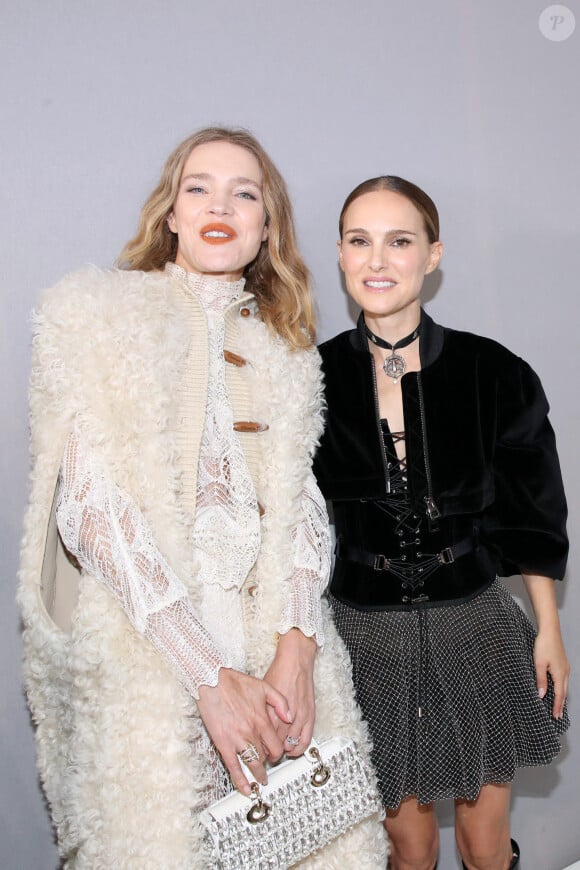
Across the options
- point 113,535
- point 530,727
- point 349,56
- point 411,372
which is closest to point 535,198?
point 349,56

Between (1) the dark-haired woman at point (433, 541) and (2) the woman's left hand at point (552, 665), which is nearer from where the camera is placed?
(1) the dark-haired woman at point (433, 541)

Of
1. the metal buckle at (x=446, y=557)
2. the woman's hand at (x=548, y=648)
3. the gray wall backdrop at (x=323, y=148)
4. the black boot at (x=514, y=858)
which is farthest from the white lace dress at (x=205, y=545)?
the black boot at (x=514, y=858)

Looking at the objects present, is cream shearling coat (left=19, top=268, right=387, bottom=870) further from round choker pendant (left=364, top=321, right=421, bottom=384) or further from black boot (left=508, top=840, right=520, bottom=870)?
black boot (left=508, top=840, right=520, bottom=870)

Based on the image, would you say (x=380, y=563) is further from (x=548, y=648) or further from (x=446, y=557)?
(x=548, y=648)

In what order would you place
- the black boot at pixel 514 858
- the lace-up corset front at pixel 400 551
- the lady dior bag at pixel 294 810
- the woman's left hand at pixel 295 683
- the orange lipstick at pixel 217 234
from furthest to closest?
the black boot at pixel 514 858
the lace-up corset front at pixel 400 551
the orange lipstick at pixel 217 234
the woman's left hand at pixel 295 683
the lady dior bag at pixel 294 810

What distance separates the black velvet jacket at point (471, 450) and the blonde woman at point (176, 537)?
0.41 feet

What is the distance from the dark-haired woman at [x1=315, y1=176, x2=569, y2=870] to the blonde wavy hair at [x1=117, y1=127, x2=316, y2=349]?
0.12m

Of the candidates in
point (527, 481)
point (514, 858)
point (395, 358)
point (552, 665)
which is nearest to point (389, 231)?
point (395, 358)

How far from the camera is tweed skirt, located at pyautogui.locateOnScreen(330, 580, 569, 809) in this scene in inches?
67.4

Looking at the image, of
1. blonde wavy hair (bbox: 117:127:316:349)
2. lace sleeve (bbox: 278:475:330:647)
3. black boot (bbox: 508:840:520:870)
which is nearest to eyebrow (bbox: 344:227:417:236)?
blonde wavy hair (bbox: 117:127:316:349)

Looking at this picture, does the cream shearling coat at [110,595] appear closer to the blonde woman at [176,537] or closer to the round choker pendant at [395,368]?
the blonde woman at [176,537]

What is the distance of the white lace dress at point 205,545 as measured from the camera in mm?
1388

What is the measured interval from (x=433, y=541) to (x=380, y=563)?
12 centimetres

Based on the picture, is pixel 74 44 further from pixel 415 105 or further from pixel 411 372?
pixel 411 372
